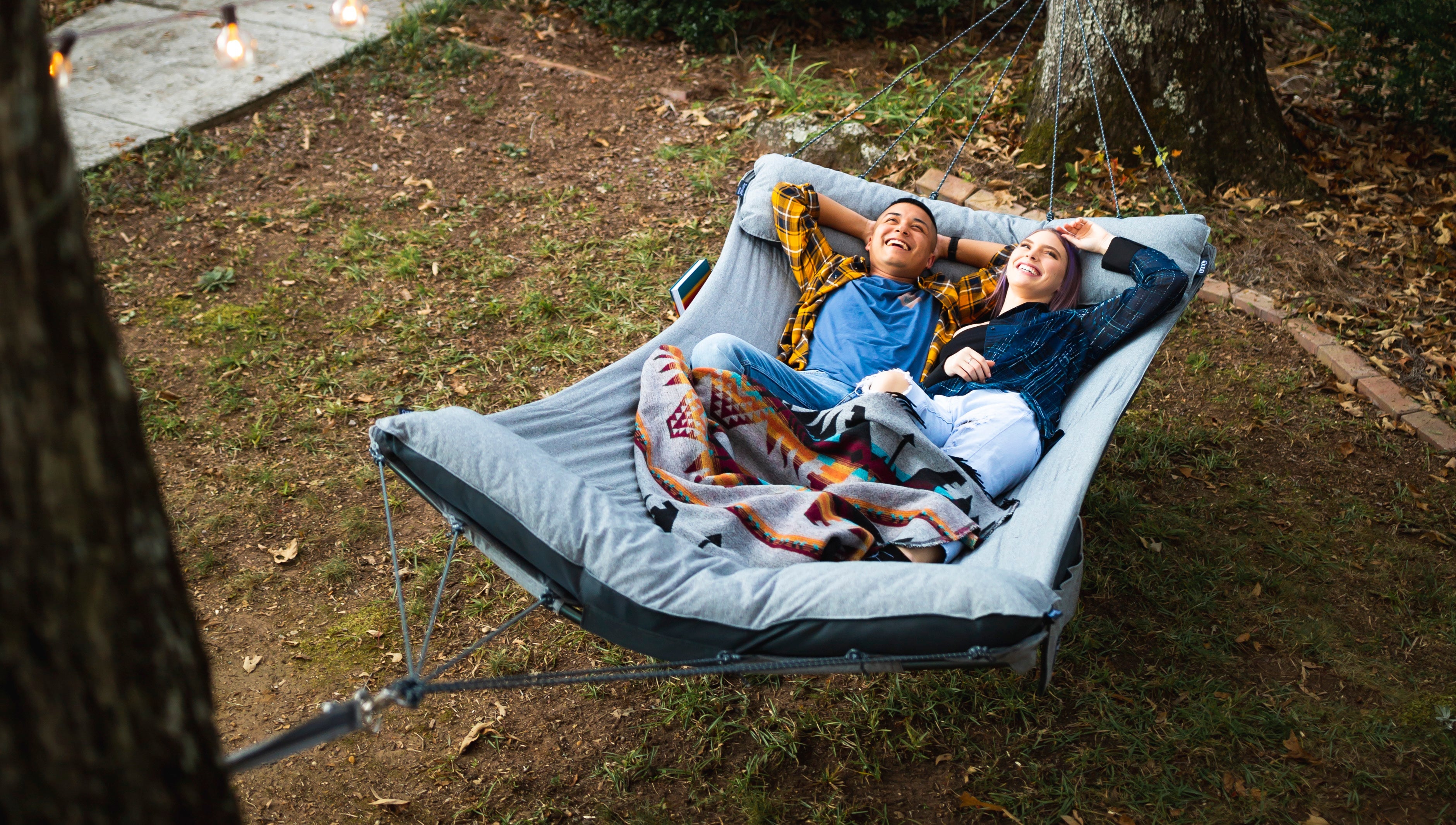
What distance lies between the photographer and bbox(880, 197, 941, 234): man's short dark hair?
122 inches

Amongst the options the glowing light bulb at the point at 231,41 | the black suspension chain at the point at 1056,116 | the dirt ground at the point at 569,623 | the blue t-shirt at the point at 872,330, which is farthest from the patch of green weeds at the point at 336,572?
the black suspension chain at the point at 1056,116

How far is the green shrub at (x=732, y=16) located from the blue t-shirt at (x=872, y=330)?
2.72 m

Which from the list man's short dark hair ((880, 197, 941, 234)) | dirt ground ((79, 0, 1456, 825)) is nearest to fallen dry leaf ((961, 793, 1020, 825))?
dirt ground ((79, 0, 1456, 825))

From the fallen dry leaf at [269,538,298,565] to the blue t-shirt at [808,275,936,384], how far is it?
5.35ft

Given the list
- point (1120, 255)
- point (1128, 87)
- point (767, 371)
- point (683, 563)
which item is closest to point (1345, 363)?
point (1120, 255)

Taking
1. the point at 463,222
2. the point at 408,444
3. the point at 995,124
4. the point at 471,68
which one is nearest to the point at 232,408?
the point at 463,222

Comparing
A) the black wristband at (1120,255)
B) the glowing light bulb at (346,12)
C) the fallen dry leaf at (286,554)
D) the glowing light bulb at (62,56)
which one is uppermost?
the glowing light bulb at (62,56)

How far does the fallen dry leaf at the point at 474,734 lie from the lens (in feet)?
7.43

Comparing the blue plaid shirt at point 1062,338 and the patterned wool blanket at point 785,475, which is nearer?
the patterned wool blanket at point 785,475

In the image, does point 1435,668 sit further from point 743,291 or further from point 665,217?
point 665,217

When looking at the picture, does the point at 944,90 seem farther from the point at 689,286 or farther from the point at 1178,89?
the point at 689,286

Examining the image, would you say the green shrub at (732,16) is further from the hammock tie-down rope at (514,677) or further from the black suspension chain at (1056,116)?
the hammock tie-down rope at (514,677)

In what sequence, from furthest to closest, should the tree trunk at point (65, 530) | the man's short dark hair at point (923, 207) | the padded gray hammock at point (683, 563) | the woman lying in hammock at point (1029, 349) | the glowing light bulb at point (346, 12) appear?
the glowing light bulb at point (346, 12), the man's short dark hair at point (923, 207), the woman lying in hammock at point (1029, 349), the padded gray hammock at point (683, 563), the tree trunk at point (65, 530)

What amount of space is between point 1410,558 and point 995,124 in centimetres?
261
